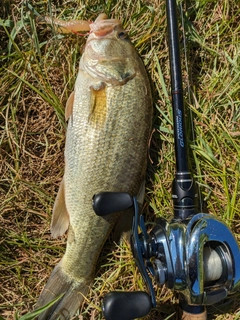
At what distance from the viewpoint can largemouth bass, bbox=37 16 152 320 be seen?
2.34 meters

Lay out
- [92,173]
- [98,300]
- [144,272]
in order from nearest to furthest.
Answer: [144,272]
[92,173]
[98,300]

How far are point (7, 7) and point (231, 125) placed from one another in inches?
68.3

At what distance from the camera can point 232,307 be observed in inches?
105

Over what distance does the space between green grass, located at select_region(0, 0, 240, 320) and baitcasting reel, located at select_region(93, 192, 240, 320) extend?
1.96 feet

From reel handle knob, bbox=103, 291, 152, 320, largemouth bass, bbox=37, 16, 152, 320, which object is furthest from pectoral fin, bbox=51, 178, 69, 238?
reel handle knob, bbox=103, 291, 152, 320

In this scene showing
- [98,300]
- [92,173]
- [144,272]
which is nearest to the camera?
[144,272]

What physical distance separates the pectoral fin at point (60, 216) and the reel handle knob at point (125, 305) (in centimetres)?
65

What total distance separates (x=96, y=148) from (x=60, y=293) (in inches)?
36.4

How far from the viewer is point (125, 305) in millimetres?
1945

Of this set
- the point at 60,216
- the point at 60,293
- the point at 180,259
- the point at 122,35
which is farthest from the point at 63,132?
the point at 180,259

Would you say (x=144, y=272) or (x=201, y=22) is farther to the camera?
(x=201, y=22)

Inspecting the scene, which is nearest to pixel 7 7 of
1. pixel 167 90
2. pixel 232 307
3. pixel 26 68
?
pixel 26 68

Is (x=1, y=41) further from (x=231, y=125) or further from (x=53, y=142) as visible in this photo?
(x=231, y=125)

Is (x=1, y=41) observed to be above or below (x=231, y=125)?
above
